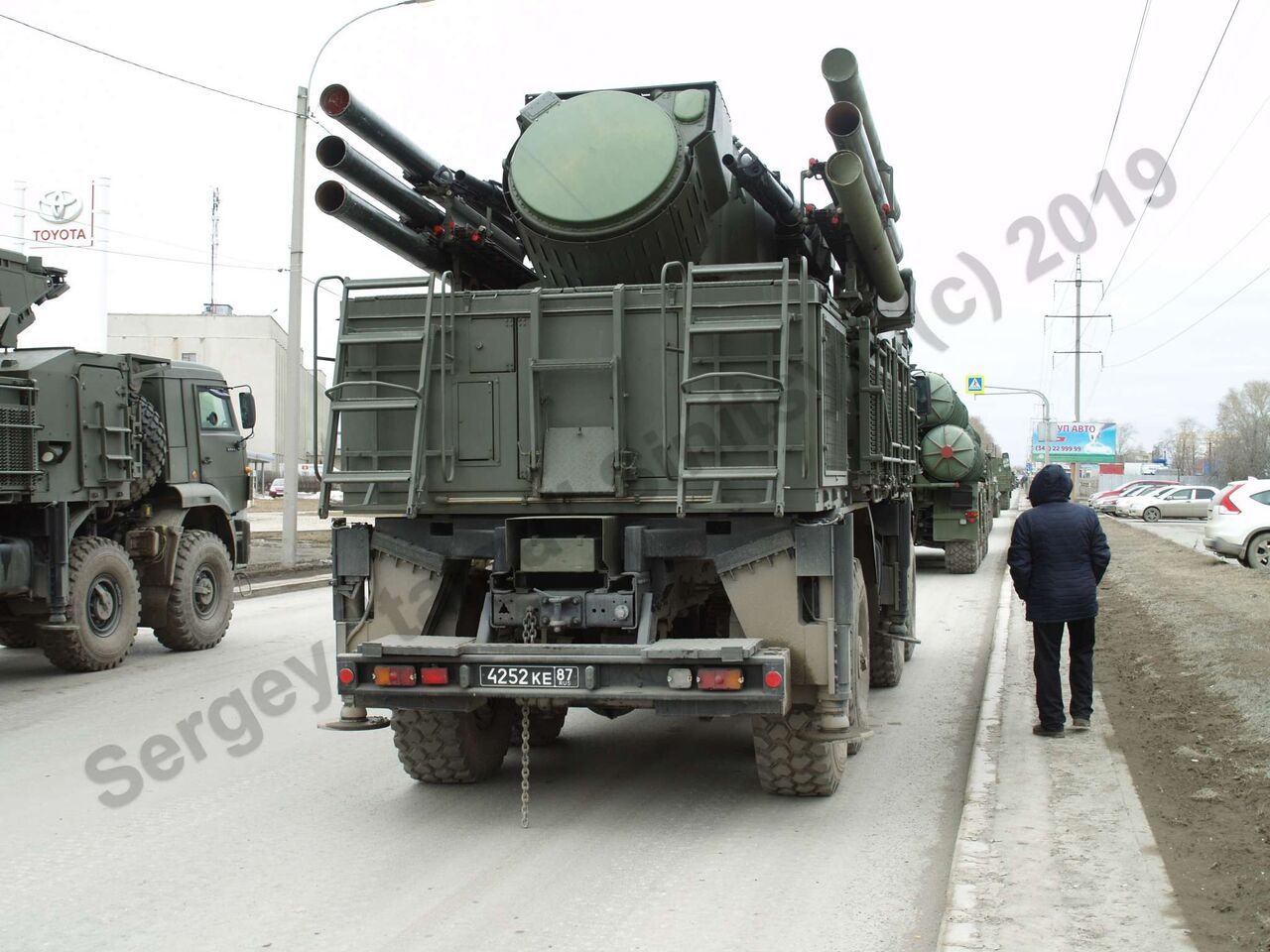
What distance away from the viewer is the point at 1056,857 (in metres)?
5.09

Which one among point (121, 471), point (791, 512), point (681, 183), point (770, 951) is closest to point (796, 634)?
point (791, 512)

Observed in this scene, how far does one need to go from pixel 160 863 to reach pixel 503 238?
13.4ft

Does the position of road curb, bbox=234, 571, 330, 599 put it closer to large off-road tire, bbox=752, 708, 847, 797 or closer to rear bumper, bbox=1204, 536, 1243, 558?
large off-road tire, bbox=752, 708, 847, 797

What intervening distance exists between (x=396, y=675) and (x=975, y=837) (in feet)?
9.09

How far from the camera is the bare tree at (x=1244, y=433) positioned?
3059 inches

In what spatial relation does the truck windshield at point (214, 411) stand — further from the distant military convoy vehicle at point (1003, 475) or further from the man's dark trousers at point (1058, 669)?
the distant military convoy vehicle at point (1003, 475)

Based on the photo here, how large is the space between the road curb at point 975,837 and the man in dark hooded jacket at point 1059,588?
477mm

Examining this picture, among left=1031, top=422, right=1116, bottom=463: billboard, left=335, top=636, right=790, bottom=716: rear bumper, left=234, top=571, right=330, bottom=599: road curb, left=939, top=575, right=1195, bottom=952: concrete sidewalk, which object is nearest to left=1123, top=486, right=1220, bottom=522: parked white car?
left=1031, top=422, right=1116, bottom=463: billboard

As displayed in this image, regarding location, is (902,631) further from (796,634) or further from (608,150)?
(608,150)

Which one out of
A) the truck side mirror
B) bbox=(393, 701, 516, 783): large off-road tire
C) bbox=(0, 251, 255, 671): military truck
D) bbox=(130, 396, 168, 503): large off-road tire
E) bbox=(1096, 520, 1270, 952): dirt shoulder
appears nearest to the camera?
bbox=(1096, 520, 1270, 952): dirt shoulder

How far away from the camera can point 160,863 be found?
208 inches

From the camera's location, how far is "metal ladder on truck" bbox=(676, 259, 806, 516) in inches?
217

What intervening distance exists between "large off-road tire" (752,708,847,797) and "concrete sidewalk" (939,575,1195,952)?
2.39ft

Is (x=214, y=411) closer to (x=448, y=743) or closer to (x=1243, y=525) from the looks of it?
(x=448, y=743)
